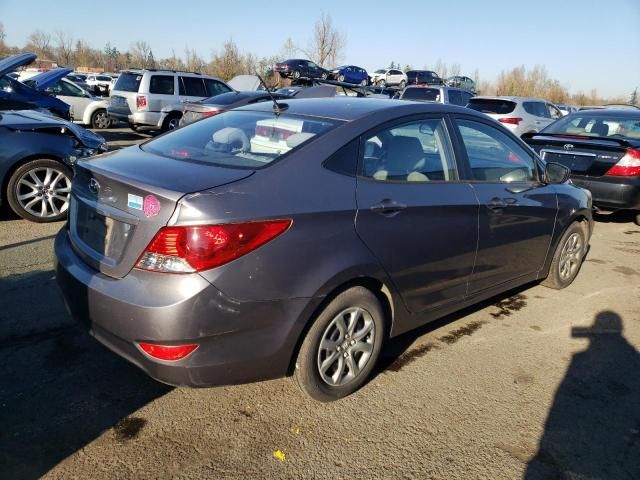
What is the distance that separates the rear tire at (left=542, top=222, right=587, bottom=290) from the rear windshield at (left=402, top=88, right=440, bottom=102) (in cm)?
1063

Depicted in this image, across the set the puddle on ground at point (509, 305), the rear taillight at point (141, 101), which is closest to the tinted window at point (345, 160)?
the puddle on ground at point (509, 305)

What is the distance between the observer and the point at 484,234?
3.56m

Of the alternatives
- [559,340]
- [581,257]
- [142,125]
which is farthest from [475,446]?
[142,125]

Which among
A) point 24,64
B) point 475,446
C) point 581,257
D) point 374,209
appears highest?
point 24,64

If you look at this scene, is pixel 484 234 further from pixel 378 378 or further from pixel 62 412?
pixel 62 412

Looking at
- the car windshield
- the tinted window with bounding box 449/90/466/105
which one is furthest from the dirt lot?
the tinted window with bounding box 449/90/466/105

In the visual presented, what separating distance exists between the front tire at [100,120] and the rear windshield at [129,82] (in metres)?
1.28

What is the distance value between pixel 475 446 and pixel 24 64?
6.44 m

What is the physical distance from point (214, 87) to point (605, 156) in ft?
36.0

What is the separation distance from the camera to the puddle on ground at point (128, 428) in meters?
2.56

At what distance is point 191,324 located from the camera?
229 centimetres

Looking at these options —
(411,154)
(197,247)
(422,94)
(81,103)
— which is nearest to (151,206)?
(197,247)

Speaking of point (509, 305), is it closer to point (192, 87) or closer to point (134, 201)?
point (134, 201)

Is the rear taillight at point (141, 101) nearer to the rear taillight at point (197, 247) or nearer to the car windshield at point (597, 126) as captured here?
the car windshield at point (597, 126)
